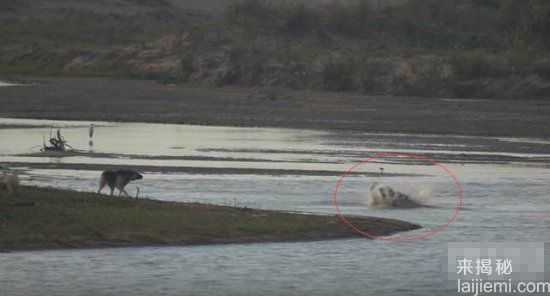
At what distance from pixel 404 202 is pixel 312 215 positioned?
4.45 metres

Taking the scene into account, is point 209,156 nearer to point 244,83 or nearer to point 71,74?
point 244,83

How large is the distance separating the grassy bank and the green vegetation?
58626 mm

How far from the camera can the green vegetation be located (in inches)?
3381

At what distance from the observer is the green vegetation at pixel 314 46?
85875 millimetres

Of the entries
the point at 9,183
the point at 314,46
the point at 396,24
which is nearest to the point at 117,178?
the point at 9,183

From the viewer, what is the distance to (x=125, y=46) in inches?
4092

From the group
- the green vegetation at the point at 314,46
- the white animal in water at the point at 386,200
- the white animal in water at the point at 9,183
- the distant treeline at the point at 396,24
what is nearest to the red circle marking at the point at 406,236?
the white animal in water at the point at 386,200

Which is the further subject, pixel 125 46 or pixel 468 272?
pixel 125 46

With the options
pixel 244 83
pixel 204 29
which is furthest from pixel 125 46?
pixel 244 83

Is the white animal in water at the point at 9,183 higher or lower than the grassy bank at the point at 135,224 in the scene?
higher

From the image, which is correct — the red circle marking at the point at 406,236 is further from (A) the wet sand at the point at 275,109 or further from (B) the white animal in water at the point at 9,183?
(A) the wet sand at the point at 275,109

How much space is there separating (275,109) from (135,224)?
4226 cm

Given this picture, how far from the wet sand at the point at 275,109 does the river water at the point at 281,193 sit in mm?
3532

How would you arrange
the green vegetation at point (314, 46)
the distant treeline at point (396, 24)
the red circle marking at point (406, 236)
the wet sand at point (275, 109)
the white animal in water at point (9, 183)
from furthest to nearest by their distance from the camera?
the distant treeline at point (396, 24) → the green vegetation at point (314, 46) → the wet sand at point (275, 109) → the red circle marking at point (406, 236) → the white animal in water at point (9, 183)
